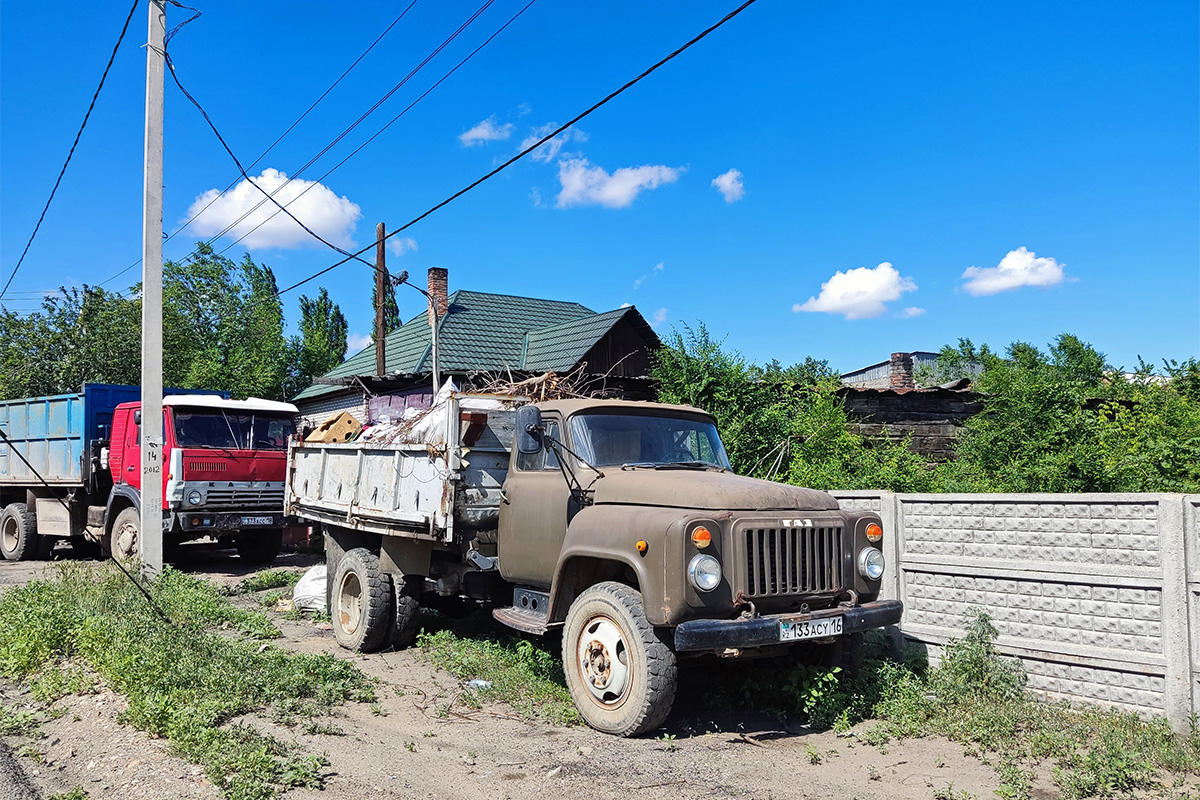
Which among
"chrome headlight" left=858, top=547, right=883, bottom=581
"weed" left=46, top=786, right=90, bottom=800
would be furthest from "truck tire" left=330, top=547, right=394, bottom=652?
"chrome headlight" left=858, top=547, right=883, bottom=581

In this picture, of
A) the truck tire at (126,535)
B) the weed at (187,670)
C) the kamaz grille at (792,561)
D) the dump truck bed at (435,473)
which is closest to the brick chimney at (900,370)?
the dump truck bed at (435,473)

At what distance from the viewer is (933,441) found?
48.9 feet

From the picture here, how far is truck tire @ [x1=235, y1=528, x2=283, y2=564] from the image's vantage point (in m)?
13.8

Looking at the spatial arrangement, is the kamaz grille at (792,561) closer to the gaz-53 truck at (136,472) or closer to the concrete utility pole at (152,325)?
the concrete utility pole at (152,325)

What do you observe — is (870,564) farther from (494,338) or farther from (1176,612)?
(494,338)

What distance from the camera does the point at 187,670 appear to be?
230 inches

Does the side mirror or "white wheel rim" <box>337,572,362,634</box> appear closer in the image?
the side mirror

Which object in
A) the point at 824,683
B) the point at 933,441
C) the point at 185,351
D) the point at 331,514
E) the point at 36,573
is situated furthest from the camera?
the point at 185,351

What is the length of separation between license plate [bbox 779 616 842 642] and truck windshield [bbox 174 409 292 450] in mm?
10089

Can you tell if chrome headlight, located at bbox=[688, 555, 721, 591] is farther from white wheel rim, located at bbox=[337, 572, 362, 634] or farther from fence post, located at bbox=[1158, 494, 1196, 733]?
white wheel rim, located at bbox=[337, 572, 362, 634]

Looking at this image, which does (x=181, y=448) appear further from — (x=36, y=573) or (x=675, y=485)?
(x=675, y=485)

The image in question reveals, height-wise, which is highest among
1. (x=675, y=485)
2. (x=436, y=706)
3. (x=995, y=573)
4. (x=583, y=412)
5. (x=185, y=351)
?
(x=185, y=351)

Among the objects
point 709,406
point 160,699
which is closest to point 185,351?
point 709,406

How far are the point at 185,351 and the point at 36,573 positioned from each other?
75.5ft
